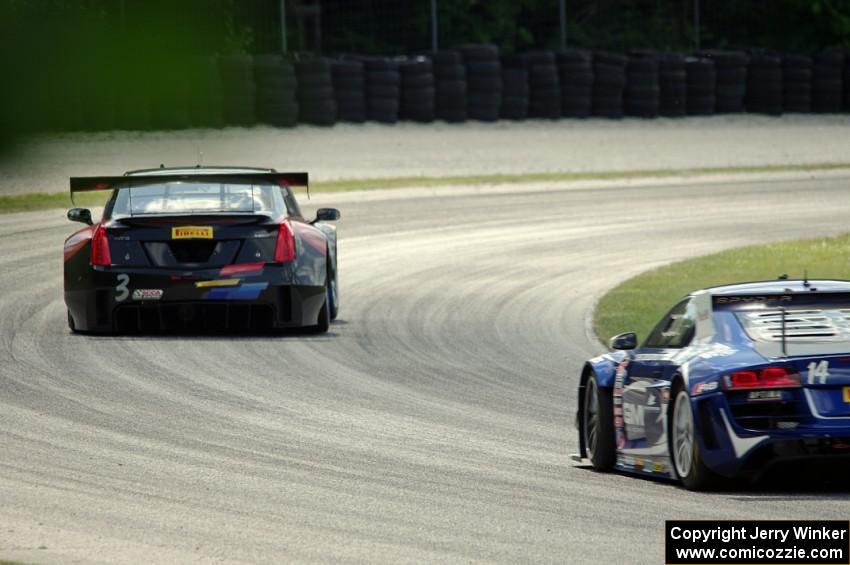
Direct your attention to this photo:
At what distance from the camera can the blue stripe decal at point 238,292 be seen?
13703 mm

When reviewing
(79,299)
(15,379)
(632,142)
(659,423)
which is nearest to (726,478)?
(659,423)

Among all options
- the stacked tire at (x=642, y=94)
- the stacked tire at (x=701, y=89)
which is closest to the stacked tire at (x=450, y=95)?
the stacked tire at (x=642, y=94)

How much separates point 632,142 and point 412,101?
5.69m

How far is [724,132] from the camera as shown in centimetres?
3853

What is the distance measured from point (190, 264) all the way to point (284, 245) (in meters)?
0.81

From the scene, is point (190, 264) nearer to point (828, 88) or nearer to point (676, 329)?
point (676, 329)

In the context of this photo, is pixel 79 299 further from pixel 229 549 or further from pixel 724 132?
pixel 724 132

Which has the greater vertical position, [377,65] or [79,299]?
[377,65]

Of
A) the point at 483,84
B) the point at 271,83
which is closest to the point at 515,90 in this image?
the point at 483,84

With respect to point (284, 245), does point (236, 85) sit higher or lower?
higher

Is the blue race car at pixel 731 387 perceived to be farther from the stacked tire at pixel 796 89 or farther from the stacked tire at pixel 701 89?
the stacked tire at pixel 796 89

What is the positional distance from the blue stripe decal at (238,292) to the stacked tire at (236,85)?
430 inches

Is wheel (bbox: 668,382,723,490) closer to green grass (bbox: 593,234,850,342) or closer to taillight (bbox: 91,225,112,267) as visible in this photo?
taillight (bbox: 91,225,112,267)

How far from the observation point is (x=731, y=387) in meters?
7.01
